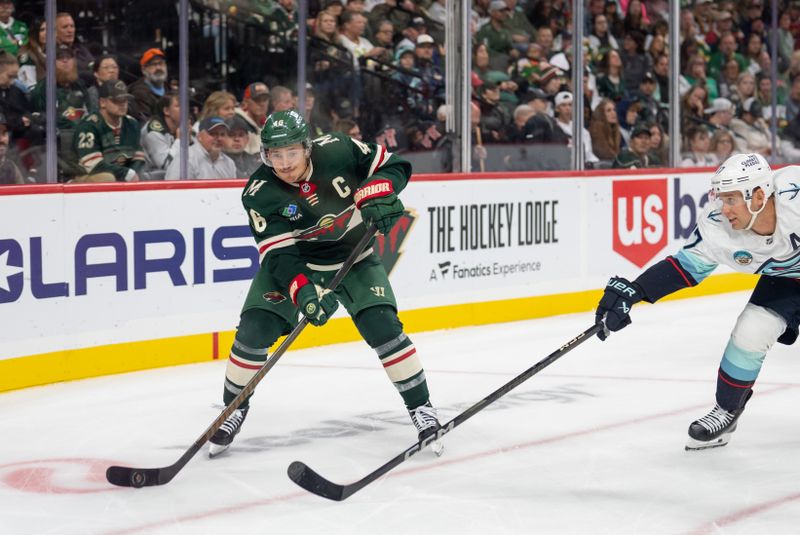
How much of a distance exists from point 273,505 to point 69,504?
0.53 m

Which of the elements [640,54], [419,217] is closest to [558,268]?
[419,217]

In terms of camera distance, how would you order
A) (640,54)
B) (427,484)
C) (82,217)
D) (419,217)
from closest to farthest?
1. (427,484)
2. (82,217)
3. (419,217)
4. (640,54)

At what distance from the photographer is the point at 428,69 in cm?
740

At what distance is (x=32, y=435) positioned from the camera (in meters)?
4.29

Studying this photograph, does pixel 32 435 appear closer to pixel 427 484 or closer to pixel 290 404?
pixel 290 404

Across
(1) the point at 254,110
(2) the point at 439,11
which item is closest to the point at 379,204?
(1) the point at 254,110

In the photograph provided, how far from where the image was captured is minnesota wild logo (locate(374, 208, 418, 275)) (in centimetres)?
662

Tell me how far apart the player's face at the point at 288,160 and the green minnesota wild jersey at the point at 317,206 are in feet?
0.25

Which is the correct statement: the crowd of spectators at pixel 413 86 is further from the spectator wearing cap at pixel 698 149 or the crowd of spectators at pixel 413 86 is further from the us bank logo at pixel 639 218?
the us bank logo at pixel 639 218

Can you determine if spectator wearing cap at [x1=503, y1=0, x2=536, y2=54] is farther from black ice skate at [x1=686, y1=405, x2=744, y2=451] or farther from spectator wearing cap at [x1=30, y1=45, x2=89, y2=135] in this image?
black ice skate at [x1=686, y1=405, x2=744, y2=451]

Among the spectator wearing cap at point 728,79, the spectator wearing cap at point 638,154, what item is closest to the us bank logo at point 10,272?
the spectator wearing cap at point 638,154

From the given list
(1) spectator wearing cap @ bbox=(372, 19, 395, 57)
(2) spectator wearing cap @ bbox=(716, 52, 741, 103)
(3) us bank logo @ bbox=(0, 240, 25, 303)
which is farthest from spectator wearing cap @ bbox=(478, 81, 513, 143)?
(3) us bank logo @ bbox=(0, 240, 25, 303)

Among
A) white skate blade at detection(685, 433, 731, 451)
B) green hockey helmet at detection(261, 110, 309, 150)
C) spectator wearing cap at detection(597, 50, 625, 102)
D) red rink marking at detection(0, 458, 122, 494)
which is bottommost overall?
red rink marking at detection(0, 458, 122, 494)

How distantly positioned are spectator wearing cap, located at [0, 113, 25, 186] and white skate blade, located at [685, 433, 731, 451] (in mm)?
2936
